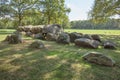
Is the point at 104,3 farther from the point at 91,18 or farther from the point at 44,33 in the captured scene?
the point at 44,33

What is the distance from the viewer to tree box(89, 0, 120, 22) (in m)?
28.2

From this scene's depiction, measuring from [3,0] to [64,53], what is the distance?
26.1 m

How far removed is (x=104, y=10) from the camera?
95.7 feet

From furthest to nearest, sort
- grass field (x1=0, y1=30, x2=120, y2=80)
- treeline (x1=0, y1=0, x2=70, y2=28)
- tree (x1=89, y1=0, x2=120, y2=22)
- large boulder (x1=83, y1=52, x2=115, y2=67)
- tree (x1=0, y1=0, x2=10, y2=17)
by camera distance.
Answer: treeline (x1=0, y1=0, x2=70, y2=28)
tree (x1=0, y1=0, x2=10, y2=17)
tree (x1=89, y1=0, x2=120, y2=22)
large boulder (x1=83, y1=52, x2=115, y2=67)
grass field (x1=0, y1=30, x2=120, y2=80)

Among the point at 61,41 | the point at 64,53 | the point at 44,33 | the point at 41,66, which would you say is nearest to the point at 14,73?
the point at 41,66

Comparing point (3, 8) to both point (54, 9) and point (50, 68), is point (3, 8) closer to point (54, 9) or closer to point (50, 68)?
point (54, 9)

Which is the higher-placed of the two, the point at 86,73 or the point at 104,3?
the point at 104,3

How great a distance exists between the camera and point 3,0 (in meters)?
33.0

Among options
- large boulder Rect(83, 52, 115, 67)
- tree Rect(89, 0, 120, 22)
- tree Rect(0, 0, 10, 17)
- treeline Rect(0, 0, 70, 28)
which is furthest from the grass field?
treeline Rect(0, 0, 70, 28)

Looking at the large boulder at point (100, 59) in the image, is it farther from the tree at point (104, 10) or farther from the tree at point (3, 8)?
the tree at point (3, 8)

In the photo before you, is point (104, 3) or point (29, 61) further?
point (104, 3)

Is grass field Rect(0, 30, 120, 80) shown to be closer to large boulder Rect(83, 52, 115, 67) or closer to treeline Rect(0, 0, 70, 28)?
large boulder Rect(83, 52, 115, 67)

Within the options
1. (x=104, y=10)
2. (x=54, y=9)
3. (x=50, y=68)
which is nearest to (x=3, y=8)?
(x=54, y=9)

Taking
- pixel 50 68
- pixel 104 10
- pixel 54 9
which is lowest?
pixel 50 68
